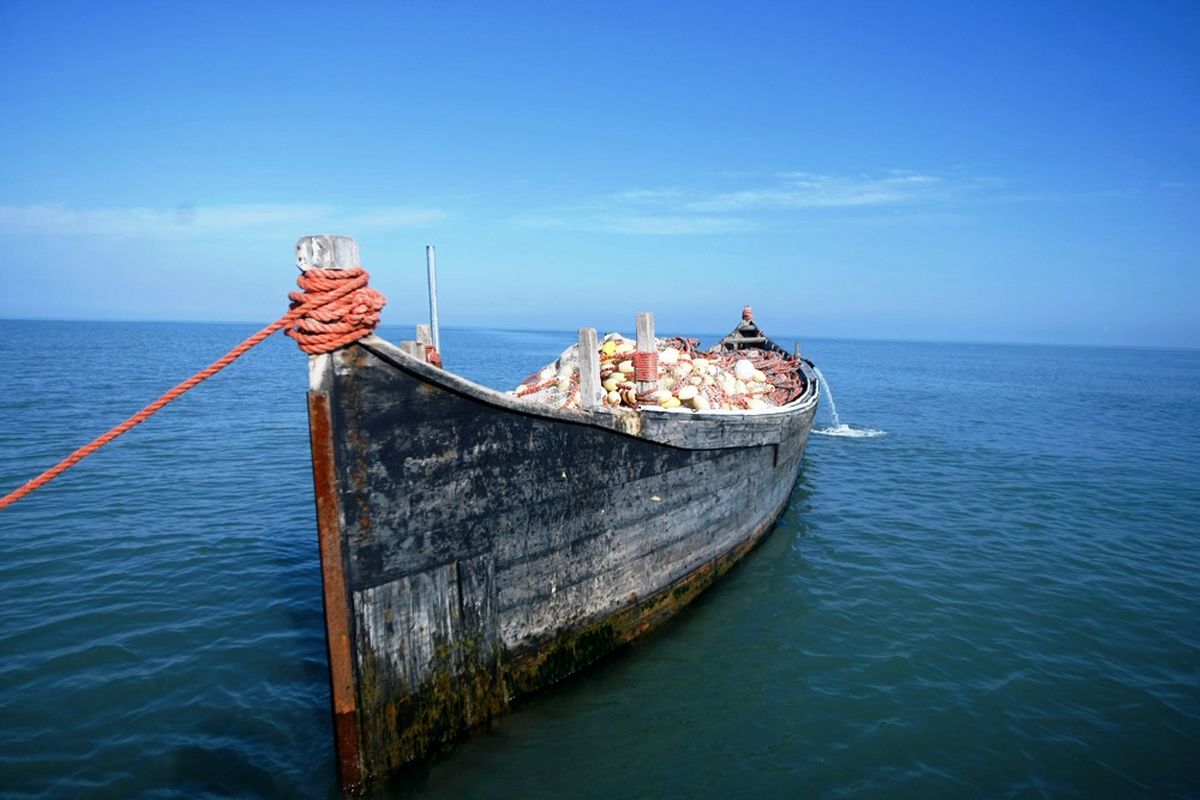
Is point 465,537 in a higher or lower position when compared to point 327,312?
lower

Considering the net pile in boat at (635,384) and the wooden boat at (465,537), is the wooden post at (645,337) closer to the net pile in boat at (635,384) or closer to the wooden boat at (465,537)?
the net pile in boat at (635,384)

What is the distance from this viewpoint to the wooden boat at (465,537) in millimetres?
Result: 4414

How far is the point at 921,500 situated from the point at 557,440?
10887mm

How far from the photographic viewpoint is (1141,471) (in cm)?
1638

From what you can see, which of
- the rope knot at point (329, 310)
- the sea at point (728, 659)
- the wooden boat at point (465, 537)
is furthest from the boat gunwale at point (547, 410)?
the sea at point (728, 659)

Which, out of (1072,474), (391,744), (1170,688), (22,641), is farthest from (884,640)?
(1072,474)

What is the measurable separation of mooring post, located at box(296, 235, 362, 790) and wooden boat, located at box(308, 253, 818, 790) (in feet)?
0.04

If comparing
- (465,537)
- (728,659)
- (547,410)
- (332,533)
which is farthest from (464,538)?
(728,659)

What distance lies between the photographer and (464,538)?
509 centimetres

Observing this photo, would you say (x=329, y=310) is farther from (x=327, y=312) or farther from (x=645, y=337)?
(x=645, y=337)

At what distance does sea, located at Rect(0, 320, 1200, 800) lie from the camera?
5352 millimetres

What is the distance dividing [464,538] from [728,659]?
12.4ft

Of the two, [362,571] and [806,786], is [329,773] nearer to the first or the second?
[362,571]

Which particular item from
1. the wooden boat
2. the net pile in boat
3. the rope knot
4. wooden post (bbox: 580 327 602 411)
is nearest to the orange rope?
the rope knot
